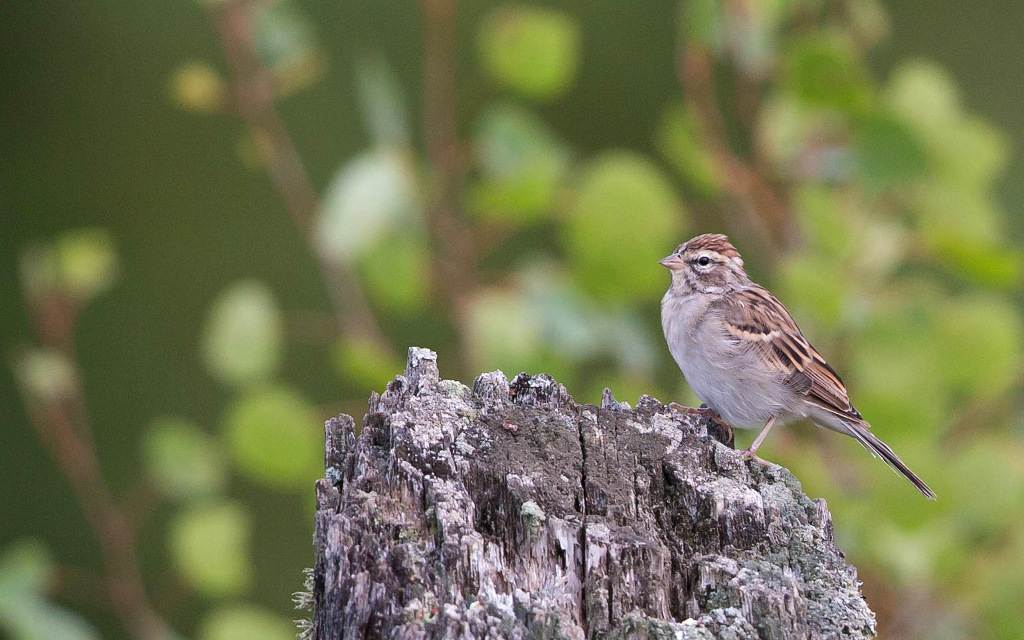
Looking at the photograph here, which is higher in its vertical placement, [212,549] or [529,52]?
[529,52]

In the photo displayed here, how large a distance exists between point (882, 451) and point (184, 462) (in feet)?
8.38

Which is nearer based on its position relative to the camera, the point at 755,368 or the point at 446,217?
the point at 755,368

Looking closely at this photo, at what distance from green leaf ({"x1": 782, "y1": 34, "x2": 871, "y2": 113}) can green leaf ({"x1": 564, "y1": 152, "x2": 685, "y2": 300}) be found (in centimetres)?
59

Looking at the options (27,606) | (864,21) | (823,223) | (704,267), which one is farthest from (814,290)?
(27,606)

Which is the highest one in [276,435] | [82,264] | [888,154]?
[82,264]

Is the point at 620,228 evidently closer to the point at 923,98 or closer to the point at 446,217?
the point at 446,217

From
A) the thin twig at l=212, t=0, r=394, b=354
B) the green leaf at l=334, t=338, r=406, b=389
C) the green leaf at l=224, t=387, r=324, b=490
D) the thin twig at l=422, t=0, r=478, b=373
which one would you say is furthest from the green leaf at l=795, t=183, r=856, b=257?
the green leaf at l=224, t=387, r=324, b=490

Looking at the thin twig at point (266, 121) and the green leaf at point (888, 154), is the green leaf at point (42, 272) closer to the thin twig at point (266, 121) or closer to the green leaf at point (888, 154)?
the thin twig at point (266, 121)

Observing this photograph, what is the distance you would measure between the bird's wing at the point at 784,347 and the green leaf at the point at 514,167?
72 centimetres

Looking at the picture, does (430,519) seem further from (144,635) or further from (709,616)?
(144,635)

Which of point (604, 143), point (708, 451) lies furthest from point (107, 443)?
point (708, 451)

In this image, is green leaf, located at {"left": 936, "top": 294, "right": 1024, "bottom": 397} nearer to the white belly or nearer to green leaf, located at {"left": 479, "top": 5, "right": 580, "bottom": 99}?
the white belly

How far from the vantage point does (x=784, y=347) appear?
360 cm

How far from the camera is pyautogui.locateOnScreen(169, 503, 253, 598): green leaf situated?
4043 mm
